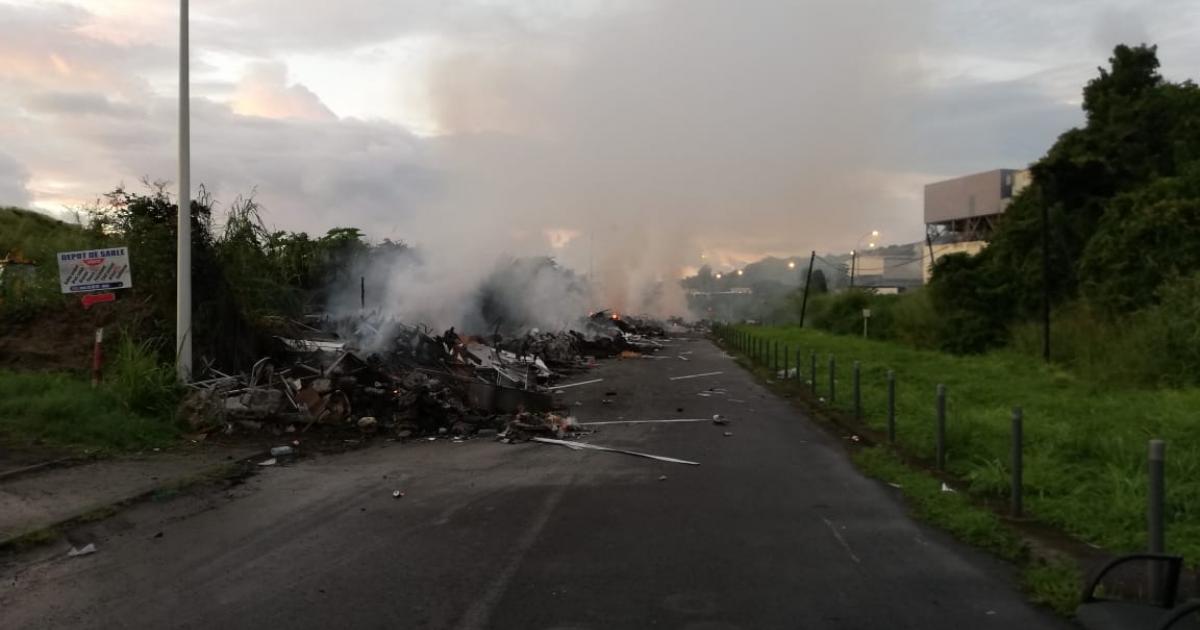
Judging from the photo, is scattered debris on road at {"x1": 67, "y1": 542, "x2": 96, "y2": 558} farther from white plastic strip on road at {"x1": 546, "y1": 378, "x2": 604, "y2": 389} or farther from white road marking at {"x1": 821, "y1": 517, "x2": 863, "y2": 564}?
white plastic strip on road at {"x1": 546, "y1": 378, "x2": 604, "y2": 389}

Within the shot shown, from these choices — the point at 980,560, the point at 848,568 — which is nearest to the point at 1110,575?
the point at 980,560

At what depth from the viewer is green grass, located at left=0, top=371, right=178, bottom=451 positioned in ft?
33.6

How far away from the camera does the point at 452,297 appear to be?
2342 centimetres

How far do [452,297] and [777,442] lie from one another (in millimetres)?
13117

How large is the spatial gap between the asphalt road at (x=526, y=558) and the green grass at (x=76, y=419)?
219cm

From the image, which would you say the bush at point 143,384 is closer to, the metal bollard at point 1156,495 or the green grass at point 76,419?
the green grass at point 76,419

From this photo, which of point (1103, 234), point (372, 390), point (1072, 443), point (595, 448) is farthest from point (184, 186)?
point (1103, 234)

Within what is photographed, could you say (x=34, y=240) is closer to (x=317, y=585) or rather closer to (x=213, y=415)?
(x=213, y=415)

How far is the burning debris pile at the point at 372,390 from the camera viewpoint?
12.1 meters

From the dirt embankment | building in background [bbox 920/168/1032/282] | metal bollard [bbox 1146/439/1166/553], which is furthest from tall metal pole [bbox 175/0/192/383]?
building in background [bbox 920/168/1032/282]

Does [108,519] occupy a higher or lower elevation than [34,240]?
lower

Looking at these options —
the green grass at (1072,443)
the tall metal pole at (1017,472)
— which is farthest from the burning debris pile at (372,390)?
the tall metal pole at (1017,472)

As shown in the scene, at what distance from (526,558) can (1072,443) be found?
264 inches

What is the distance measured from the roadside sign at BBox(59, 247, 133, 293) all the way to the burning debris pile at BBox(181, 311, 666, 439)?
1903 millimetres
